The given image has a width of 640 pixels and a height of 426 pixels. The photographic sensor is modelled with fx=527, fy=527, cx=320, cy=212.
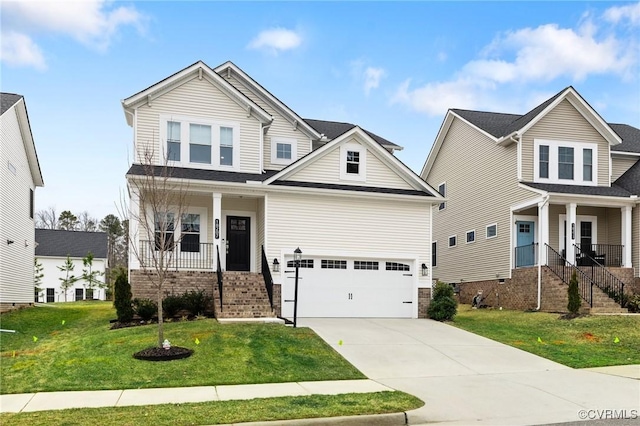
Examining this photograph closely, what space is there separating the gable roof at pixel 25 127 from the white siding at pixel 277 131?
26.6 ft

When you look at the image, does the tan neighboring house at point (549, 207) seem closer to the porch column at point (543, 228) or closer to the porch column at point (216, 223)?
the porch column at point (543, 228)

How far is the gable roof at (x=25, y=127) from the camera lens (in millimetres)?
20284

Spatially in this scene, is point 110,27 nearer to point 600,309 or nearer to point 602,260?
point 600,309

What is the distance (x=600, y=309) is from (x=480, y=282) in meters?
7.34

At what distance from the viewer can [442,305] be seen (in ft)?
59.9

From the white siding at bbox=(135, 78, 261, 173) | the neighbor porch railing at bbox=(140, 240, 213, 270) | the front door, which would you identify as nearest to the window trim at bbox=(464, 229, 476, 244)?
the front door

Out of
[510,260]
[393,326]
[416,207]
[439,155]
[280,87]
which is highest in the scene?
[280,87]

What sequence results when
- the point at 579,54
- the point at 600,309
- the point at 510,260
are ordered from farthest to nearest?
the point at 510,260 < the point at 579,54 < the point at 600,309

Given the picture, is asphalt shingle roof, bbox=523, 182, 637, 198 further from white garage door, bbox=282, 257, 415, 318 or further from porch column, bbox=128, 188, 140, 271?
porch column, bbox=128, 188, 140, 271

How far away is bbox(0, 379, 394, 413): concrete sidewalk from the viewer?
8.19 m

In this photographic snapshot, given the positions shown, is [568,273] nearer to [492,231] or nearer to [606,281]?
[606,281]

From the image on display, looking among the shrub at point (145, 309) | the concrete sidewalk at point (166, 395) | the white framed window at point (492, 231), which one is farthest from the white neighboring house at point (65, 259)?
the concrete sidewalk at point (166, 395)

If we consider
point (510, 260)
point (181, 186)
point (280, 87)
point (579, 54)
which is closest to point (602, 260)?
point (510, 260)

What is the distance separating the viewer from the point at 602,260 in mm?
22719
